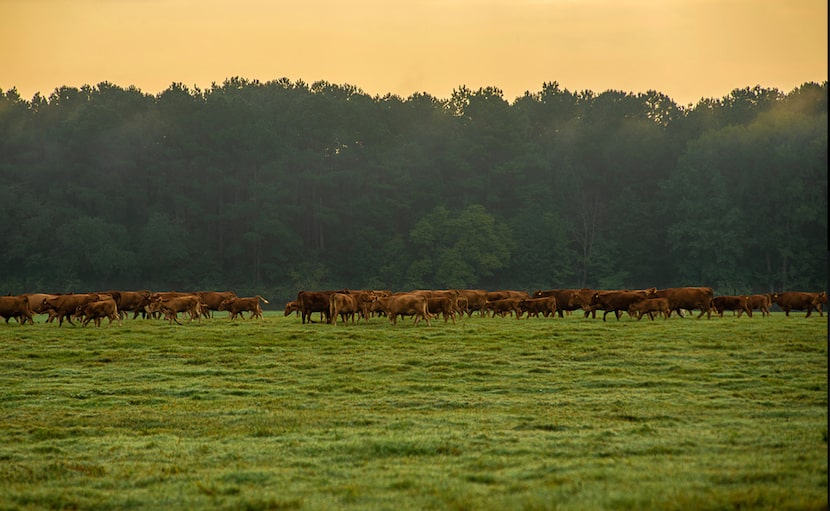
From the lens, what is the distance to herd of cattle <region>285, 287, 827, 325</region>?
3775 cm

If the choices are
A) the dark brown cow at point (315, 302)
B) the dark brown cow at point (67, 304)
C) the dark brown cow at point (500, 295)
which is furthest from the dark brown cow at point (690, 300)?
the dark brown cow at point (67, 304)

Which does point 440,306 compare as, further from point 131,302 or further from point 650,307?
point 131,302

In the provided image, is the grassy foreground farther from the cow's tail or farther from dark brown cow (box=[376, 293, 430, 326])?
the cow's tail

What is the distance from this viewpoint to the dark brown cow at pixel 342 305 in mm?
37594

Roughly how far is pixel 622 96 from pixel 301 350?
289 feet

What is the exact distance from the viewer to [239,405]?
19734 millimetres

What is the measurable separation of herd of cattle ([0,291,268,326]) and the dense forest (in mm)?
43354

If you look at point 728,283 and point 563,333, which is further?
point 728,283

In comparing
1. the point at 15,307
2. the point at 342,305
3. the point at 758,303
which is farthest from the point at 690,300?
the point at 15,307

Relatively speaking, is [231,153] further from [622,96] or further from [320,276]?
[622,96]

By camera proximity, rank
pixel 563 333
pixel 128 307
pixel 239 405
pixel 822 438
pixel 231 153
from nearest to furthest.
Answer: pixel 822 438 < pixel 239 405 < pixel 563 333 < pixel 128 307 < pixel 231 153

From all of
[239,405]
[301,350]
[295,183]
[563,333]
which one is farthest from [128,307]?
[295,183]

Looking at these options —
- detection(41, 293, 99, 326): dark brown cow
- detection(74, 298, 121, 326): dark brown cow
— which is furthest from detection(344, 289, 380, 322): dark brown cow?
detection(41, 293, 99, 326): dark brown cow

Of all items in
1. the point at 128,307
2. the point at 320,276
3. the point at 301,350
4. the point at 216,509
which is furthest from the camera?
the point at 320,276
